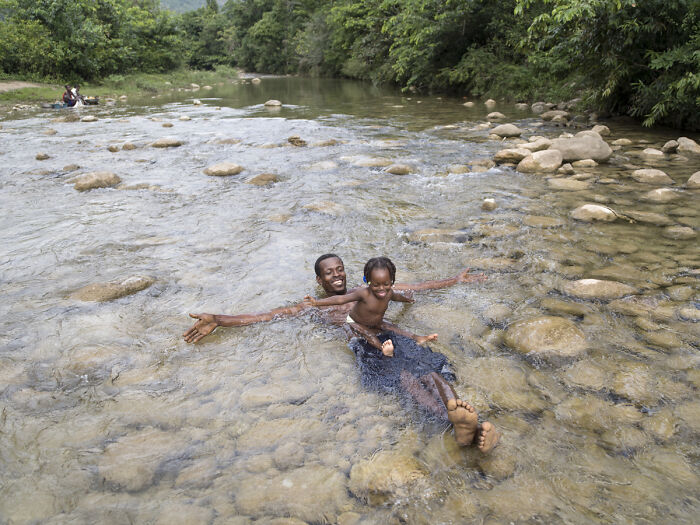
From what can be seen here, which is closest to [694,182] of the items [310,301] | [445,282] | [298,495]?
[445,282]

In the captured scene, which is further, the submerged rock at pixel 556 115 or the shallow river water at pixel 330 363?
the submerged rock at pixel 556 115

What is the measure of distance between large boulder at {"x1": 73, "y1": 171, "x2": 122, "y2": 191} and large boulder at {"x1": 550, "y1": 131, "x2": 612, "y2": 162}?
6.64m

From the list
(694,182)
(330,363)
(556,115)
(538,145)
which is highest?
(556,115)

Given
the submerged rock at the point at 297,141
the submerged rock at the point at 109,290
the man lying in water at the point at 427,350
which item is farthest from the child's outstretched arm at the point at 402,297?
→ the submerged rock at the point at 297,141

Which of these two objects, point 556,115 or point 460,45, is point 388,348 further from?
point 460,45

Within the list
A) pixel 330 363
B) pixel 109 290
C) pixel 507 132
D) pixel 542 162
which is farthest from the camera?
pixel 507 132

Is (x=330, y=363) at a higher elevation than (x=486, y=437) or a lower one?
lower

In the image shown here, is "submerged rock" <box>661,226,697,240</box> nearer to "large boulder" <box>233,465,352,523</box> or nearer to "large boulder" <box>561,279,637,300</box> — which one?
"large boulder" <box>561,279,637,300</box>

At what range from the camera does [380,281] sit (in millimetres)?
2977

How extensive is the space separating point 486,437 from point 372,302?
4.04 ft

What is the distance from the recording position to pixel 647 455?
2.03m

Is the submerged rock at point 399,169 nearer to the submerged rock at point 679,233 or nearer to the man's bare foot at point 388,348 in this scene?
the submerged rock at point 679,233

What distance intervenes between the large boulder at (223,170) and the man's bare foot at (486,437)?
6.18m

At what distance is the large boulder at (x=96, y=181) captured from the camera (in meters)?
6.69
